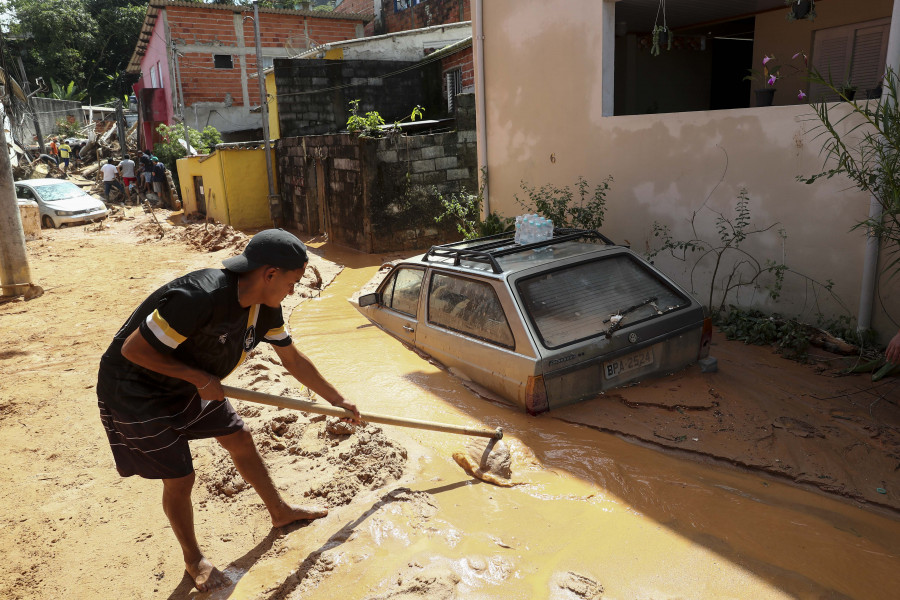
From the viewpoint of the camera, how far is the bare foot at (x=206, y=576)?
3018 millimetres

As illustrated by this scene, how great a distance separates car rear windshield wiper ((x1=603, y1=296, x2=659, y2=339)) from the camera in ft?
14.8

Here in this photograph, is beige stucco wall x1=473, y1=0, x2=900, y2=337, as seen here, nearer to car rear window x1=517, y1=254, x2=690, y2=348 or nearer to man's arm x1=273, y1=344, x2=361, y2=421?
car rear window x1=517, y1=254, x2=690, y2=348

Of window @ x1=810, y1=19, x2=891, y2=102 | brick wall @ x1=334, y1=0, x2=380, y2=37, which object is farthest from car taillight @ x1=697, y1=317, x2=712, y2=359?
brick wall @ x1=334, y1=0, x2=380, y2=37

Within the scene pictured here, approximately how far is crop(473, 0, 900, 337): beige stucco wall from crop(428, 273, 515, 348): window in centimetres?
353

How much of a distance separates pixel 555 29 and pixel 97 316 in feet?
24.8

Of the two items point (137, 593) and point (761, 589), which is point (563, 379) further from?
point (137, 593)

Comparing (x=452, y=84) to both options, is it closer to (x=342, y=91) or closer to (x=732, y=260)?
(x=342, y=91)

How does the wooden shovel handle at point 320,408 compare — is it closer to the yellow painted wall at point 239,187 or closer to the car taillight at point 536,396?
the car taillight at point 536,396

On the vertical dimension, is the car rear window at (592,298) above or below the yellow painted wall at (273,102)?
below

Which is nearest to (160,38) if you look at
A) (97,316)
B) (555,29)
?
(97,316)

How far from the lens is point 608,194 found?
26.9ft

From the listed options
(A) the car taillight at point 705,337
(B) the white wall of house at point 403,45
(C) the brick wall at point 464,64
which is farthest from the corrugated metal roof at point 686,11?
(B) the white wall of house at point 403,45

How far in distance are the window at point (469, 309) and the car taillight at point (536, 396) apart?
0.31 m

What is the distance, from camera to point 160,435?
114 inches
